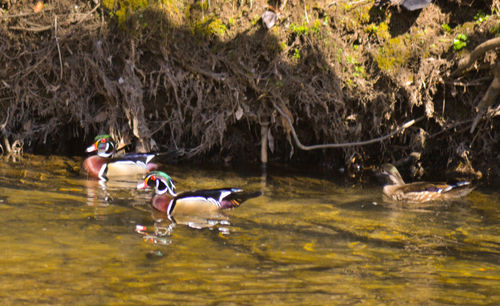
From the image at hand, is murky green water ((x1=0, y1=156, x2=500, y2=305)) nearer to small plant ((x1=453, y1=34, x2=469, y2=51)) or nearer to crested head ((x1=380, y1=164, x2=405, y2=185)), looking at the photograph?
crested head ((x1=380, y1=164, x2=405, y2=185))

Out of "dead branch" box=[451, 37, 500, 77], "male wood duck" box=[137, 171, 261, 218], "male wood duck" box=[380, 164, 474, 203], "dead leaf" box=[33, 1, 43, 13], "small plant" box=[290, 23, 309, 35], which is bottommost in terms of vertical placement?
"male wood duck" box=[137, 171, 261, 218]

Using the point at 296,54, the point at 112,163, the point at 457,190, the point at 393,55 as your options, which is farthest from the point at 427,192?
the point at 112,163

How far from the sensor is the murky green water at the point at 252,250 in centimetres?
452

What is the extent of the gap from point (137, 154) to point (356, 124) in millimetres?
3258

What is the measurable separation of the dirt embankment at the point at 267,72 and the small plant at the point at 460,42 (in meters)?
0.01

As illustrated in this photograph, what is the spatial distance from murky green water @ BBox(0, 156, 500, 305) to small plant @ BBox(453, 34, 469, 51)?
2052 millimetres

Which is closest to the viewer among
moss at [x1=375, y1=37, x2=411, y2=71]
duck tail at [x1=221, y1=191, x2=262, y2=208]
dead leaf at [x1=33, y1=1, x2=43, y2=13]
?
duck tail at [x1=221, y1=191, x2=262, y2=208]

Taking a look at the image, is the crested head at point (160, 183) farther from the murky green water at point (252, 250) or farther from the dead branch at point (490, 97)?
the dead branch at point (490, 97)

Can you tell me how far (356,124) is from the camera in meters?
9.30

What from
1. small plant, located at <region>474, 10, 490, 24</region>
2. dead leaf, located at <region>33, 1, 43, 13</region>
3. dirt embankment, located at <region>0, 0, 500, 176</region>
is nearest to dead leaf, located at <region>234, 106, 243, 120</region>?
dirt embankment, located at <region>0, 0, 500, 176</region>

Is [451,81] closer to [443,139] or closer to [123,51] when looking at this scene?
[443,139]

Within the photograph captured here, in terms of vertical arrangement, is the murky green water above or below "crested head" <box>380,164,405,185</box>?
below

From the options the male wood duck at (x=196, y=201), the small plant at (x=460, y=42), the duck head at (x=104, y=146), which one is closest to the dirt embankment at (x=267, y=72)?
the small plant at (x=460, y=42)

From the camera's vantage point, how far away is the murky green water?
452 centimetres
